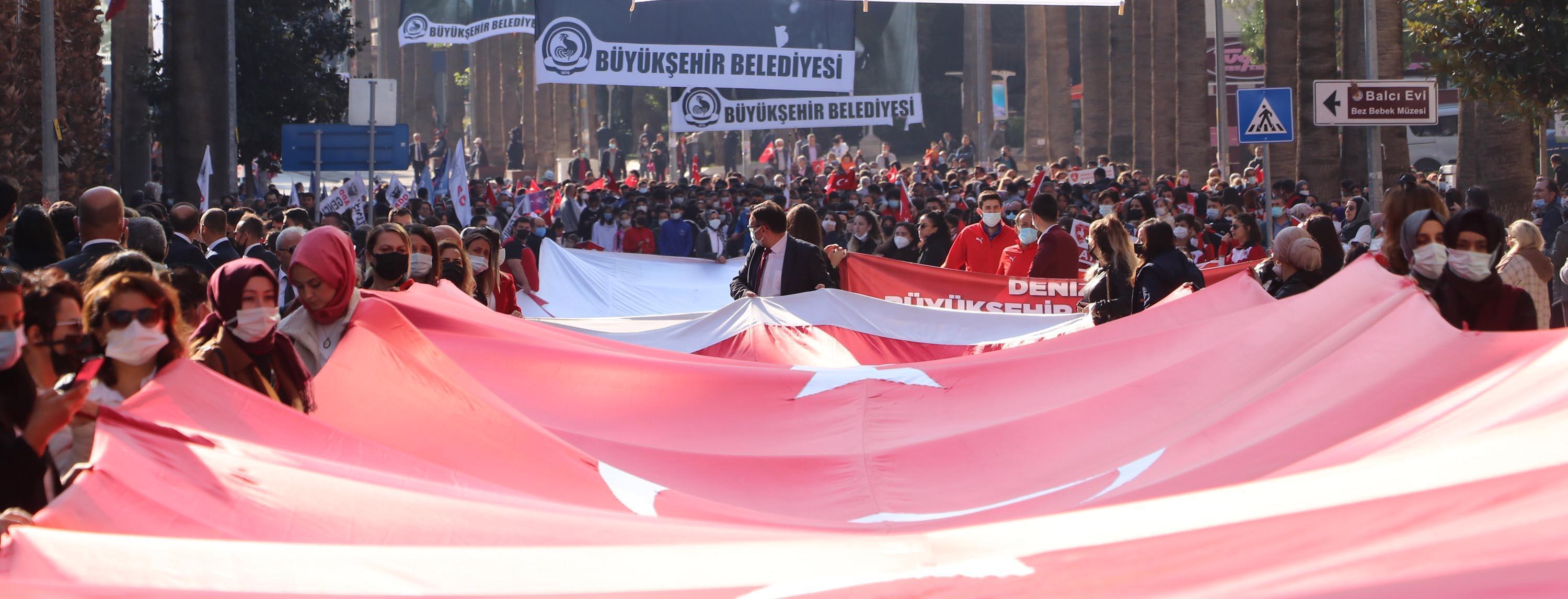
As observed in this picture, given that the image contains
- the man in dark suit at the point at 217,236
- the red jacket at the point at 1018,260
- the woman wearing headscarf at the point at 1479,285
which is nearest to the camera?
the woman wearing headscarf at the point at 1479,285

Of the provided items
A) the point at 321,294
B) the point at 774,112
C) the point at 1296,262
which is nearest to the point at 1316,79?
the point at 774,112

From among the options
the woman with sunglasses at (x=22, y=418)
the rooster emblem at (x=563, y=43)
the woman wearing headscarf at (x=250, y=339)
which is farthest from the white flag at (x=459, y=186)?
the woman with sunglasses at (x=22, y=418)

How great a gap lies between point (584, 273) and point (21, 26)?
26.2ft

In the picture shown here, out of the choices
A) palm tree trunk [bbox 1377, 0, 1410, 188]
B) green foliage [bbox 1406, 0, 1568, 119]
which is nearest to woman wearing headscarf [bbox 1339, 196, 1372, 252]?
green foliage [bbox 1406, 0, 1568, 119]

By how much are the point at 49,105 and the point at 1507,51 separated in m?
14.5

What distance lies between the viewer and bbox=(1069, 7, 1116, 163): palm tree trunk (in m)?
40.0

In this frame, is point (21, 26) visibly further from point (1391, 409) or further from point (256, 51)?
point (1391, 409)

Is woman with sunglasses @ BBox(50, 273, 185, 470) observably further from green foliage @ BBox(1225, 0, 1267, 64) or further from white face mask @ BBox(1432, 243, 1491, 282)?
green foliage @ BBox(1225, 0, 1267, 64)

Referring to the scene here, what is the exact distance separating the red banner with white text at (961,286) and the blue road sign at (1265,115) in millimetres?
3723

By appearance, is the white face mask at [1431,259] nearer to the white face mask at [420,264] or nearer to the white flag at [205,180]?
the white face mask at [420,264]

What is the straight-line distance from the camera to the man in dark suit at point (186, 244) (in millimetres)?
9961

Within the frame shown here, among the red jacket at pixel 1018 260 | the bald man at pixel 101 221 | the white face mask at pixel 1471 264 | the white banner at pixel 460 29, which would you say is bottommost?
the white face mask at pixel 1471 264

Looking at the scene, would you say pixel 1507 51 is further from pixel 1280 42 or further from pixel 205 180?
pixel 205 180

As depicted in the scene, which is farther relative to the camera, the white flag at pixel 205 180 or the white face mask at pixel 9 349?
the white flag at pixel 205 180
